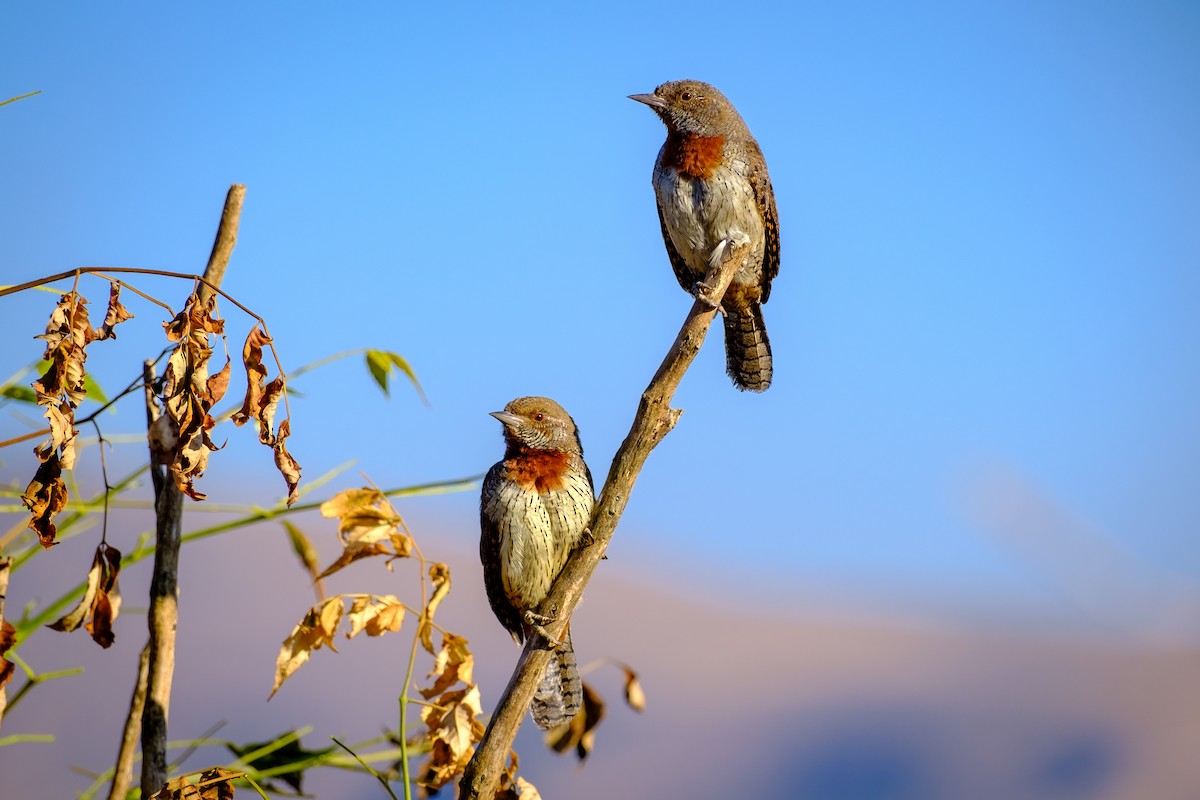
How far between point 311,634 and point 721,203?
10.2ft

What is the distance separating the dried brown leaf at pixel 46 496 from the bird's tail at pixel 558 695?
7.08 feet

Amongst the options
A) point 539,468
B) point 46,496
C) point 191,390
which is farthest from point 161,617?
point 539,468

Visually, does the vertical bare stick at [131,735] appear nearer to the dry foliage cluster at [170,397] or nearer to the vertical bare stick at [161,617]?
the vertical bare stick at [161,617]

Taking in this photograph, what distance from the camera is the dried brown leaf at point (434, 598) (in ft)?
8.63

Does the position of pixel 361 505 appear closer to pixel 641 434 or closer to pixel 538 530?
pixel 641 434

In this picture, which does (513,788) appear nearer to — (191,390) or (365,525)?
(365,525)

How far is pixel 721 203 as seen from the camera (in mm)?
5062

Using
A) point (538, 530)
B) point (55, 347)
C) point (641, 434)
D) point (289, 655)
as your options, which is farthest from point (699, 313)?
point (55, 347)

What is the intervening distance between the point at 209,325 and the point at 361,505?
596mm

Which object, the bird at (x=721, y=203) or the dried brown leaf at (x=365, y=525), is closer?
the dried brown leaf at (x=365, y=525)

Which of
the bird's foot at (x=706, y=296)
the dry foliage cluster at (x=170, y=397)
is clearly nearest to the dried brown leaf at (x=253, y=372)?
the dry foliage cluster at (x=170, y=397)

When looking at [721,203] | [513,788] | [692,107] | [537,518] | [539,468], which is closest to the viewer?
[513,788]

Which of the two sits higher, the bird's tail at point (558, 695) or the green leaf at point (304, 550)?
the green leaf at point (304, 550)

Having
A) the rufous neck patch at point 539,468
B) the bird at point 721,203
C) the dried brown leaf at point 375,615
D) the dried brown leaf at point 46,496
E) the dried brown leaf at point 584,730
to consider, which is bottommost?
the dried brown leaf at point 584,730
